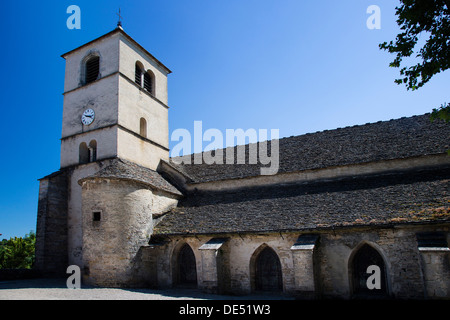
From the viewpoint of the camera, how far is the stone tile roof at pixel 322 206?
1280 cm

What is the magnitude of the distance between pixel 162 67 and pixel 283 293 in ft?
59.2

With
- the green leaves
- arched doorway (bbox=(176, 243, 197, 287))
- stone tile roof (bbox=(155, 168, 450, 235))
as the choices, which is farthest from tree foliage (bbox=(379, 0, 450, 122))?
arched doorway (bbox=(176, 243, 197, 287))

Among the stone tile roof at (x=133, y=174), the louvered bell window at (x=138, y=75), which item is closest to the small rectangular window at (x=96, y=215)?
the stone tile roof at (x=133, y=174)

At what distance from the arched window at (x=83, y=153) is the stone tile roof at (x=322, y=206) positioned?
6.46 meters

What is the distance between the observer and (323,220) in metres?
13.6

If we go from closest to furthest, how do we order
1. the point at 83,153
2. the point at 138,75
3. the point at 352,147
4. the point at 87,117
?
the point at 352,147, the point at 83,153, the point at 87,117, the point at 138,75

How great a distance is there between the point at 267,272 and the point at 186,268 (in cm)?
430

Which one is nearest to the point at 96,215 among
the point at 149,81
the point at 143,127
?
the point at 143,127

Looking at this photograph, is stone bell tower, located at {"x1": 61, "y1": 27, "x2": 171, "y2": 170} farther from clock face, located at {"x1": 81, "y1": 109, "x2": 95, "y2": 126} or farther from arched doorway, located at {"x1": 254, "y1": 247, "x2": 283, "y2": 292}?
arched doorway, located at {"x1": 254, "y1": 247, "x2": 283, "y2": 292}

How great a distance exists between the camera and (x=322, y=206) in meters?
14.8

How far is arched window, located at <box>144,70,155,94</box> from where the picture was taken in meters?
22.8

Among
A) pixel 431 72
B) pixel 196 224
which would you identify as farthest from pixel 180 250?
pixel 431 72

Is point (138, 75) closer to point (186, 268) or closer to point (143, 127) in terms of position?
point (143, 127)

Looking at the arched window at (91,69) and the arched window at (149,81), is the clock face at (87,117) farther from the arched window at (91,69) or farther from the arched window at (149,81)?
the arched window at (149,81)
